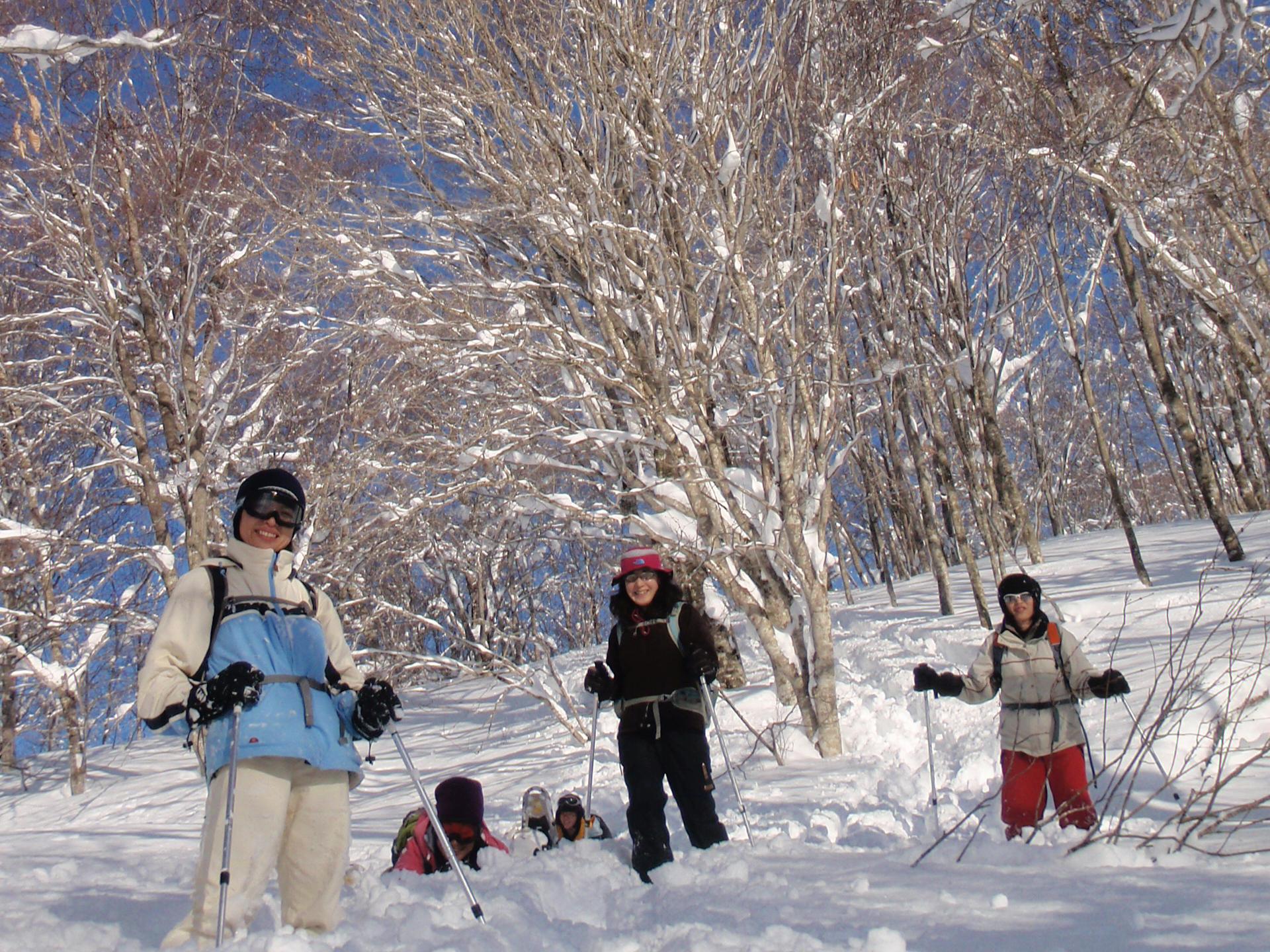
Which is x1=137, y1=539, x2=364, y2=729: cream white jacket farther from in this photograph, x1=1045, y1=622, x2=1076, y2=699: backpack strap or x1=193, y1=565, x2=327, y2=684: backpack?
x1=1045, y1=622, x2=1076, y2=699: backpack strap

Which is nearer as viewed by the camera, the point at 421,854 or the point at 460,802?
the point at 421,854

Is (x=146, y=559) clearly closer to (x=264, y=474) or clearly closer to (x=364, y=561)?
(x=364, y=561)

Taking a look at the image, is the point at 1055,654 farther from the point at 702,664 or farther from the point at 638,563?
the point at 638,563

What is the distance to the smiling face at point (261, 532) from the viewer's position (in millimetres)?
2719

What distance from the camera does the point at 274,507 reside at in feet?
8.96

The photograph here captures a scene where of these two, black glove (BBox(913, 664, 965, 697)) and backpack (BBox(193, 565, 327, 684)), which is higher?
backpack (BBox(193, 565, 327, 684))

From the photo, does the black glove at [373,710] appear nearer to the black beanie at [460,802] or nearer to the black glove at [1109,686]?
the black beanie at [460,802]

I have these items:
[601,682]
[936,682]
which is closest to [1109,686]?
[936,682]

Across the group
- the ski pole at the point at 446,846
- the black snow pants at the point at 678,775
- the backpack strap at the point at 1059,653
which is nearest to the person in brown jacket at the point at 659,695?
the black snow pants at the point at 678,775

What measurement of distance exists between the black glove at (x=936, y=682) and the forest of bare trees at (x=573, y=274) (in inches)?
89.4

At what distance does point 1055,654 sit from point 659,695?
5.97 feet

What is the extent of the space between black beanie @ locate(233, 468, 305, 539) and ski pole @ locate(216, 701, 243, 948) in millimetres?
584

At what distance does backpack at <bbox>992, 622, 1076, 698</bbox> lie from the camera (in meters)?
3.99

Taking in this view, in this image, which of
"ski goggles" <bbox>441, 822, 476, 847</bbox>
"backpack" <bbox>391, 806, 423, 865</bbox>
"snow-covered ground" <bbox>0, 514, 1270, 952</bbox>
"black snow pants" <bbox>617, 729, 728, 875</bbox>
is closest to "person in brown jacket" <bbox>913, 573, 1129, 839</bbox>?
"snow-covered ground" <bbox>0, 514, 1270, 952</bbox>
